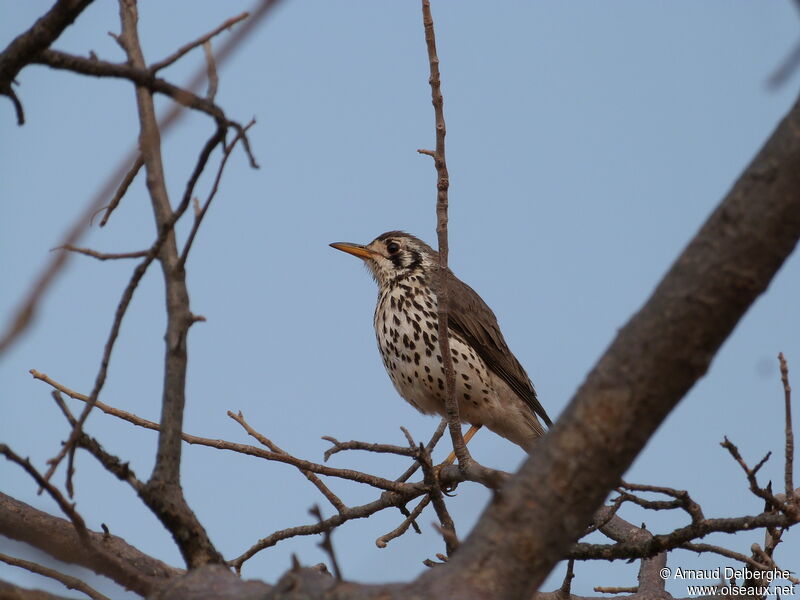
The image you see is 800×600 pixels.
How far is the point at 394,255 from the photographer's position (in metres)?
9.32

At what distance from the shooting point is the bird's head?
29.9 feet

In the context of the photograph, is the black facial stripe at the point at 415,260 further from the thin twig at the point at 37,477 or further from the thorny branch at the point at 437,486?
the thin twig at the point at 37,477

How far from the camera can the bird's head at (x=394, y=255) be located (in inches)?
359

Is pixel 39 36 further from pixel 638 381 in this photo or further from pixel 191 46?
pixel 638 381

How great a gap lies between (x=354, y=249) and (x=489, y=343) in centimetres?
165

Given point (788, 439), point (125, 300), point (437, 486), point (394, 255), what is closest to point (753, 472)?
point (788, 439)

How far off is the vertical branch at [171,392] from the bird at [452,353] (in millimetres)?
4663

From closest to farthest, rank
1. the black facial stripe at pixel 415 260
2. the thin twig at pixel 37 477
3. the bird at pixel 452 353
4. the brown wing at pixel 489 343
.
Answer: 1. the thin twig at pixel 37 477
2. the bird at pixel 452 353
3. the brown wing at pixel 489 343
4. the black facial stripe at pixel 415 260

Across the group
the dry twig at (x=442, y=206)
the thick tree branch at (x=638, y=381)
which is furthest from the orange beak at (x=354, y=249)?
the thick tree branch at (x=638, y=381)

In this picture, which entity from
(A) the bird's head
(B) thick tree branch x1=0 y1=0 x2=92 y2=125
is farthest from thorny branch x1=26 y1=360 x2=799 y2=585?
(A) the bird's head

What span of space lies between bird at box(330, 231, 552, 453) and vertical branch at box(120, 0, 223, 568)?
4.66m

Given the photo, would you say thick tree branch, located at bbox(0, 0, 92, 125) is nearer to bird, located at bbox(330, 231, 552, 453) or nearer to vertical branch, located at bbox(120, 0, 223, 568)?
vertical branch, located at bbox(120, 0, 223, 568)

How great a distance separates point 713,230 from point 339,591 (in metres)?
1.34

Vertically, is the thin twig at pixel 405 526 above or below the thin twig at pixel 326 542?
above
